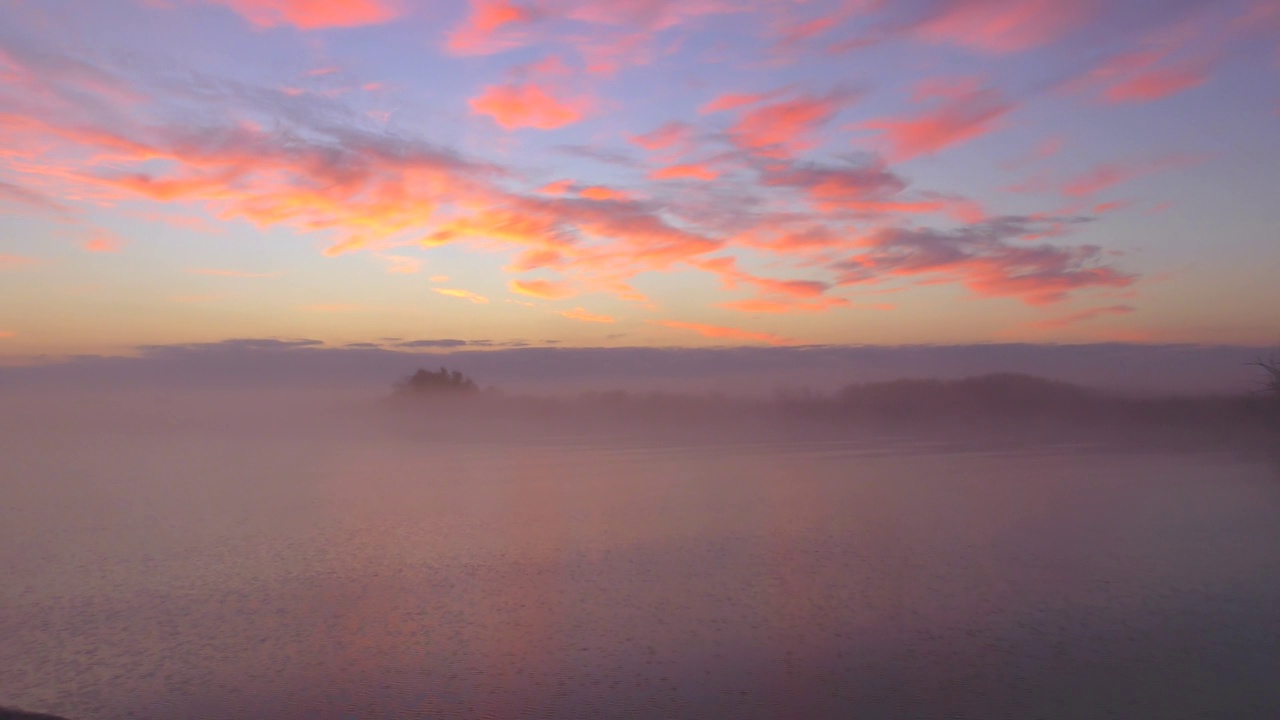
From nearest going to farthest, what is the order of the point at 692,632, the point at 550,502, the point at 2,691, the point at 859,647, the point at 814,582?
1. the point at 2,691
2. the point at 859,647
3. the point at 692,632
4. the point at 814,582
5. the point at 550,502

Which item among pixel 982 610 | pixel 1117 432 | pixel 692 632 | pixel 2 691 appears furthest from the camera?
pixel 1117 432

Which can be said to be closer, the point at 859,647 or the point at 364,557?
the point at 859,647

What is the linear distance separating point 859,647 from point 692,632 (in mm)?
2080

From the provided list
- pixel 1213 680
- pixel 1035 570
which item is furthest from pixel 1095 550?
pixel 1213 680

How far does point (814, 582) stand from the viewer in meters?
13.6

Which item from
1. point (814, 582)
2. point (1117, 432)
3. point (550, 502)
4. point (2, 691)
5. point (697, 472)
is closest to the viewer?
point (2, 691)

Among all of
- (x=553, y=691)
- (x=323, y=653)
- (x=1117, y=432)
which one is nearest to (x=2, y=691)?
(x=323, y=653)

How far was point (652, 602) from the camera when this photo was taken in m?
12.7

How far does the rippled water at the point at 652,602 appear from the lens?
9.26 m

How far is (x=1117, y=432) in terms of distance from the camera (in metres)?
52.3

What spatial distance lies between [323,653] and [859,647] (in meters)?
6.46

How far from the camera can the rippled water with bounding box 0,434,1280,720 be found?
30.4ft

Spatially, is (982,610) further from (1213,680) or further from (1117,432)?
(1117,432)

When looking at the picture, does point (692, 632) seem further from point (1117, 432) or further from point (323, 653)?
point (1117, 432)
